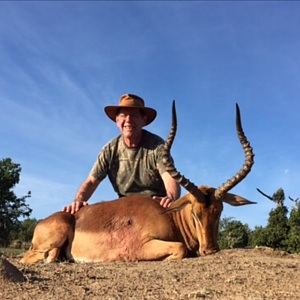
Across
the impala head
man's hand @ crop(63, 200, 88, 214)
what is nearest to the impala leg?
the impala head

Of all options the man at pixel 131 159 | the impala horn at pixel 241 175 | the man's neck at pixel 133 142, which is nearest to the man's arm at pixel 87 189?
the man at pixel 131 159

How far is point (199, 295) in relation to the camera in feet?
12.8

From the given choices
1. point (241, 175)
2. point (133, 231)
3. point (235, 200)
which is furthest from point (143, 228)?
point (241, 175)

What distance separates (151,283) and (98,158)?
210 inches

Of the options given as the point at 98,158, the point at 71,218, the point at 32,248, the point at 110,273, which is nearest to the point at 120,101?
the point at 98,158

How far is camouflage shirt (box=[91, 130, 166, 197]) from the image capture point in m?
8.95

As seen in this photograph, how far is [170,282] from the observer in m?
4.50

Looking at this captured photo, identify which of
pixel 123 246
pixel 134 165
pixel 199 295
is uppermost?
pixel 134 165

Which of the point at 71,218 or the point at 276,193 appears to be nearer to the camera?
the point at 71,218

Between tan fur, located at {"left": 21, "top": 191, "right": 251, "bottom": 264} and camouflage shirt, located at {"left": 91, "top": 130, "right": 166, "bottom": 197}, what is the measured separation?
1.47 m

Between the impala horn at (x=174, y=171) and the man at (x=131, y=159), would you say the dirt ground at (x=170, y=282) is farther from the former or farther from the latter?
the man at (x=131, y=159)

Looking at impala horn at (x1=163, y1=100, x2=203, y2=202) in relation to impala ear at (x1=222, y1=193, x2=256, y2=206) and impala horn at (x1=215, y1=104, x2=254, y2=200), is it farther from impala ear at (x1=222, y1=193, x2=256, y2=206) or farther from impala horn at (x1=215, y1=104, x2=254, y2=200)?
impala ear at (x1=222, y1=193, x2=256, y2=206)

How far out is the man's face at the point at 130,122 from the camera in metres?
9.07

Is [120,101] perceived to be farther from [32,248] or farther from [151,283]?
[151,283]
